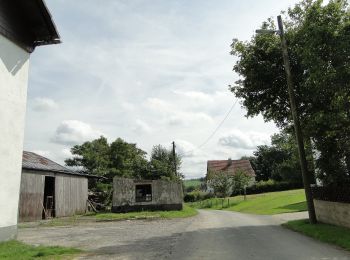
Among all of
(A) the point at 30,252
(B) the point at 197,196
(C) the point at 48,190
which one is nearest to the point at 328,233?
(A) the point at 30,252

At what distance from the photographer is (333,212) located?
17.2m

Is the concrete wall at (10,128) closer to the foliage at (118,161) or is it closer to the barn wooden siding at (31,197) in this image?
the barn wooden siding at (31,197)

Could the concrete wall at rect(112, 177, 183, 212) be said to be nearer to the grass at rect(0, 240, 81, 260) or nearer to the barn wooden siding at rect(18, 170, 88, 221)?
the barn wooden siding at rect(18, 170, 88, 221)

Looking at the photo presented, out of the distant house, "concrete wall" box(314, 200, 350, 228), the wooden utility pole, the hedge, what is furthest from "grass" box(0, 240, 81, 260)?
the distant house

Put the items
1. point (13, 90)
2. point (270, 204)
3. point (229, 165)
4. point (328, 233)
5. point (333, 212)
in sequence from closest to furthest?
point (13, 90) < point (328, 233) < point (333, 212) < point (270, 204) < point (229, 165)

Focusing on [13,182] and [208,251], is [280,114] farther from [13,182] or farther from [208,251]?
[13,182]

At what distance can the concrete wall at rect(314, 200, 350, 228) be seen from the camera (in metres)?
15.8

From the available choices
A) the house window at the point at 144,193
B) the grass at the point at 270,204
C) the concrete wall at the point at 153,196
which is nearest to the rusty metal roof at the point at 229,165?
the grass at the point at 270,204

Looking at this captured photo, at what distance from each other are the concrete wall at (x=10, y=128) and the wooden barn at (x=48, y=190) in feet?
47.0

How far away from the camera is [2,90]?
41.8ft

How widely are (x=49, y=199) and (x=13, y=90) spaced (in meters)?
20.0

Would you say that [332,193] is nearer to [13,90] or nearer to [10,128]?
[10,128]

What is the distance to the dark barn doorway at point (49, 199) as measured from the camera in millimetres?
30700

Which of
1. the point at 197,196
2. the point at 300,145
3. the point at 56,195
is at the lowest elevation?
the point at 56,195
